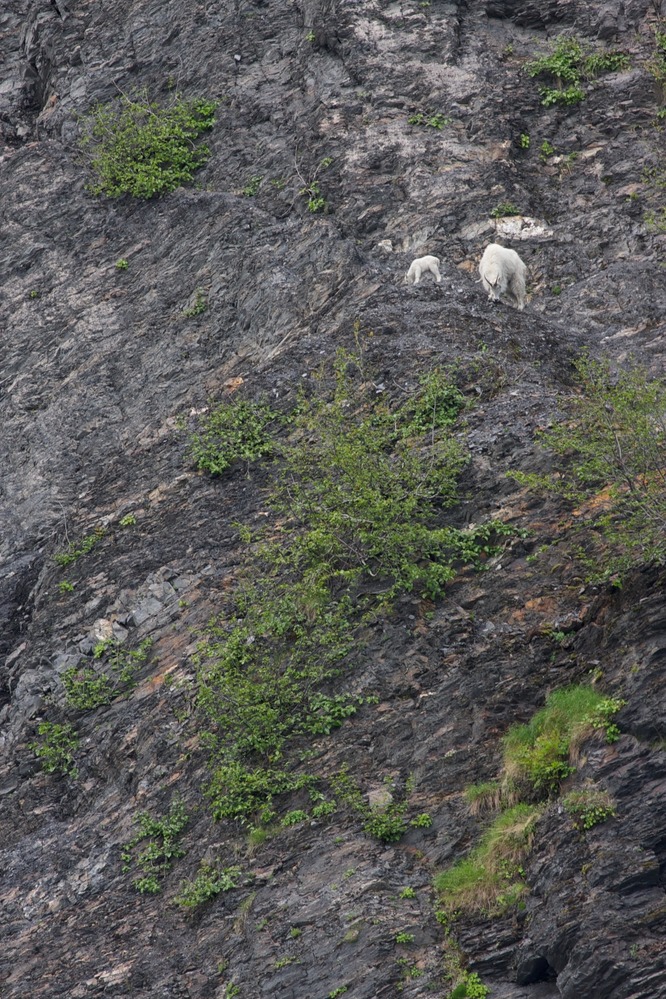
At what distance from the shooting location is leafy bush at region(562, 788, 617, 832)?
10609mm

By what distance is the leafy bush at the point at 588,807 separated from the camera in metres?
10.6

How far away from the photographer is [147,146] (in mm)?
21859

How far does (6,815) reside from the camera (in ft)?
48.6

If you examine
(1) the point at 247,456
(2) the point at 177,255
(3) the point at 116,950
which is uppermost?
(2) the point at 177,255

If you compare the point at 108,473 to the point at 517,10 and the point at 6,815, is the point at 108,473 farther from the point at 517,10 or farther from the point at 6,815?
the point at 517,10

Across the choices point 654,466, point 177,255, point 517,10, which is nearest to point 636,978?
point 654,466

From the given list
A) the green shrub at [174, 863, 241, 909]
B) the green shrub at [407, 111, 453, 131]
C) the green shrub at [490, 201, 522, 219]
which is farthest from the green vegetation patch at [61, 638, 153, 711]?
the green shrub at [407, 111, 453, 131]

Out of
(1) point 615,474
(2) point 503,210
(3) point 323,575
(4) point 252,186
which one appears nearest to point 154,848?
(3) point 323,575

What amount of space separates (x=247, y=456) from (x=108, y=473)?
7.94 feet

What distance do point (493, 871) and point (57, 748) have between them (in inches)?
245

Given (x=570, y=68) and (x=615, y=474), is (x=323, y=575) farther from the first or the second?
(x=570, y=68)

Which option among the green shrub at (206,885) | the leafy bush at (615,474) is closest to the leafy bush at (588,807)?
the leafy bush at (615,474)

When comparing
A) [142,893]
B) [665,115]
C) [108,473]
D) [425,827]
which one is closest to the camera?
[425,827]

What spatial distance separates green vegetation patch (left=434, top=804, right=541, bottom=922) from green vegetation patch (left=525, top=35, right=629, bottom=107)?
13638mm
